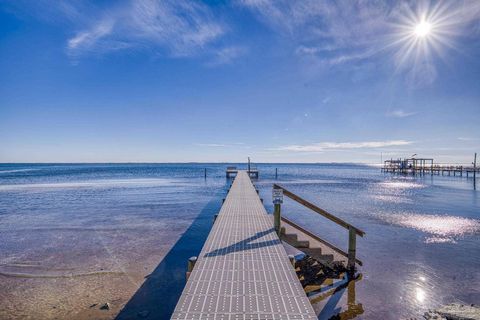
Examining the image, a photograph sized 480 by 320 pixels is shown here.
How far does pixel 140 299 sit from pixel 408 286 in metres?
8.12

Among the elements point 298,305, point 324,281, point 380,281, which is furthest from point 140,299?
point 380,281

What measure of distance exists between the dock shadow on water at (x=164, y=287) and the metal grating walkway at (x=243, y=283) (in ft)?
6.57

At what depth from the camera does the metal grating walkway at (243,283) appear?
3.74 meters

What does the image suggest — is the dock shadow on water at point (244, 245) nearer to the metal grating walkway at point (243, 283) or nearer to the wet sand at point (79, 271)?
the metal grating walkway at point (243, 283)

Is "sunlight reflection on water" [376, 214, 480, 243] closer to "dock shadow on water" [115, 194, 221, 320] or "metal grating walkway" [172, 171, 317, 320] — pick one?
"metal grating walkway" [172, 171, 317, 320]

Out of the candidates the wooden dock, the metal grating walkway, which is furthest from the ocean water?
the wooden dock

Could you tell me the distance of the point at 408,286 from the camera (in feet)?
26.2

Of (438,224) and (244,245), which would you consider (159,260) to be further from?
(438,224)

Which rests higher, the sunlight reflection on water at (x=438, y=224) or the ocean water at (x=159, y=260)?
the sunlight reflection on water at (x=438, y=224)

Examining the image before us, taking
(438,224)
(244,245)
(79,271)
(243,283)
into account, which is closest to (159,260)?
(79,271)

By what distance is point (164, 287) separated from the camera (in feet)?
25.4

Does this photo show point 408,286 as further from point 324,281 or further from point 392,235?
point 392,235

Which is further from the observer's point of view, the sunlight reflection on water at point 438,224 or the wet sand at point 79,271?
the sunlight reflection on water at point 438,224

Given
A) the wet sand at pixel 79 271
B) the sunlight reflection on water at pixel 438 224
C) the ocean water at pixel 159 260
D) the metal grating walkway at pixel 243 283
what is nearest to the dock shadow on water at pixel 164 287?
the ocean water at pixel 159 260
